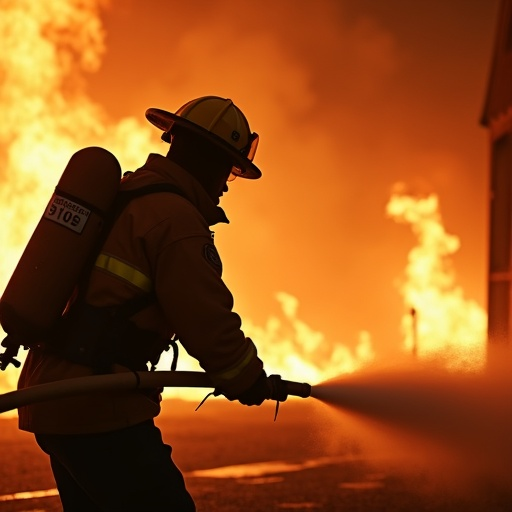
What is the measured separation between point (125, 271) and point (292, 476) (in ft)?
16.5

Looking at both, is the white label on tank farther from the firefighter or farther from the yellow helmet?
the yellow helmet

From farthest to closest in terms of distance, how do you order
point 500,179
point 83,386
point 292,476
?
point 500,179
point 292,476
point 83,386

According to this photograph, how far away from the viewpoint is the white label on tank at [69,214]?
3094mm

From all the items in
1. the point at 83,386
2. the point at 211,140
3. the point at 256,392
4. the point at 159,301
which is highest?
the point at 211,140

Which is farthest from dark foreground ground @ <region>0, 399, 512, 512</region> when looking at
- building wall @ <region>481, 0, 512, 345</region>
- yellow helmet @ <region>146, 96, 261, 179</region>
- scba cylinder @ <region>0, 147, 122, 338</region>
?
building wall @ <region>481, 0, 512, 345</region>

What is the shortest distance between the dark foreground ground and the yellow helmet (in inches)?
49.7

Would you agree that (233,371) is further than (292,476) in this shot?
No

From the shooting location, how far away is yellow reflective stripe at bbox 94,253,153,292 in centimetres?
305

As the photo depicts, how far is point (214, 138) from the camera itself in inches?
136

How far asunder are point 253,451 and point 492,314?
453cm

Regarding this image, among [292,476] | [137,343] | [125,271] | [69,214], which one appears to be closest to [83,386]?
[137,343]

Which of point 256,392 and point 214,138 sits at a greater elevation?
point 214,138

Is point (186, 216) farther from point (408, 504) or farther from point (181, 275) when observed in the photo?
point (408, 504)

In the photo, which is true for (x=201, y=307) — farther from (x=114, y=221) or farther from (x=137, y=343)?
(x=114, y=221)
